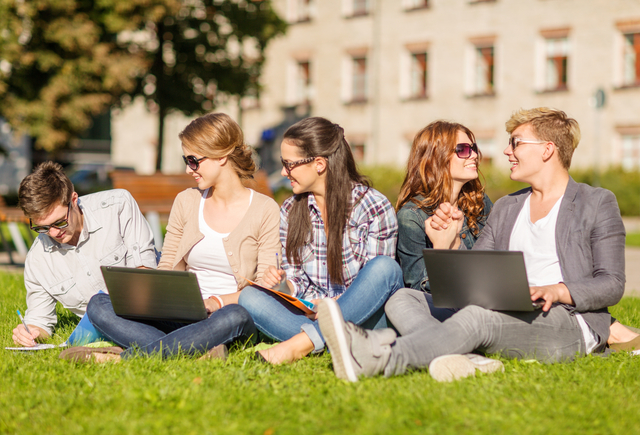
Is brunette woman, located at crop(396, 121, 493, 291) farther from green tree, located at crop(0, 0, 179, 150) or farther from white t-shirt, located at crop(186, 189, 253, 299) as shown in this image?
green tree, located at crop(0, 0, 179, 150)

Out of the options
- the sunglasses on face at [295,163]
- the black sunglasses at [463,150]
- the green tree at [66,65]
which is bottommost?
the sunglasses on face at [295,163]

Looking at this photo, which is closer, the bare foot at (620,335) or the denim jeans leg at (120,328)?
the denim jeans leg at (120,328)

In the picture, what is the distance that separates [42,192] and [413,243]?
85.7 inches

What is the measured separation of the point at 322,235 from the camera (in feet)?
14.4

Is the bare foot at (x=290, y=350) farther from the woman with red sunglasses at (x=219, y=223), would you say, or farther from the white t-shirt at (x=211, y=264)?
the white t-shirt at (x=211, y=264)

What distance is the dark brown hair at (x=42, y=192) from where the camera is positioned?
3949mm

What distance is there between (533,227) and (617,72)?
20900mm

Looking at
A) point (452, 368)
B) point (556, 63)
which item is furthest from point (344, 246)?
point (556, 63)

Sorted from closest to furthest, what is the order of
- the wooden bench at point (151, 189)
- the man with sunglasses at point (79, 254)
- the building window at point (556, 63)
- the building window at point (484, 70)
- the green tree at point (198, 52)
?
the man with sunglasses at point (79, 254) → the wooden bench at point (151, 189) → the green tree at point (198, 52) → the building window at point (556, 63) → the building window at point (484, 70)

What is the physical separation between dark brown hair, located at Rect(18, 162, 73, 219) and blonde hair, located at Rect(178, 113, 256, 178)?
31.0 inches

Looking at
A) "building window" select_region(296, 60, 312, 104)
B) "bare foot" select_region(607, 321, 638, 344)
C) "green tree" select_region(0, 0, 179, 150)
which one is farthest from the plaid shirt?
"building window" select_region(296, 60, 312, 104)

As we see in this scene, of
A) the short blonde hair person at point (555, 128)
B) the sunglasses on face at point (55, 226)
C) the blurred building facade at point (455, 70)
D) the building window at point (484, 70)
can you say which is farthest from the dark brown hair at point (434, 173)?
the building window at point (484, 70)

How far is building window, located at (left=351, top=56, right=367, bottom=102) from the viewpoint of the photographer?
27.7 metres

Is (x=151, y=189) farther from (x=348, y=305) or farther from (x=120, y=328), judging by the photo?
(x=348, y=305)
